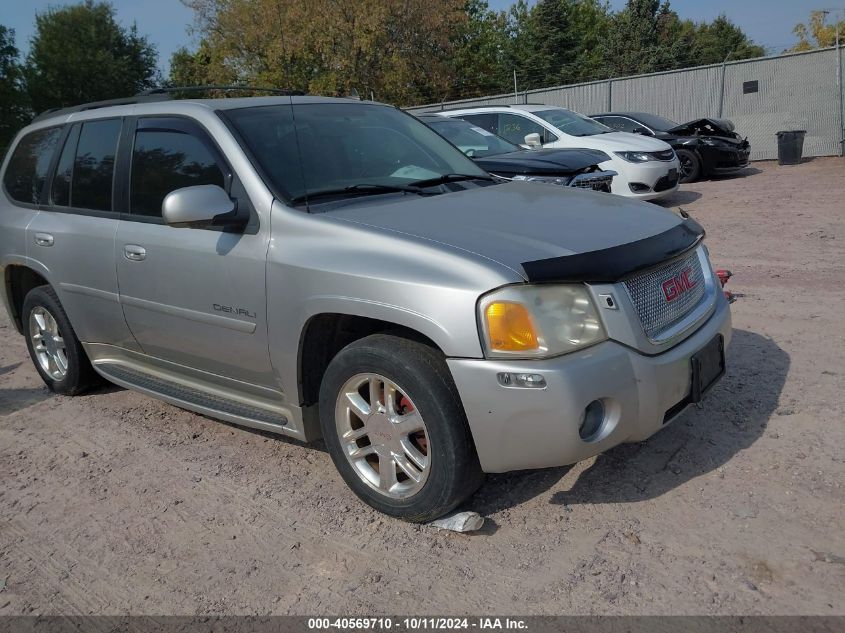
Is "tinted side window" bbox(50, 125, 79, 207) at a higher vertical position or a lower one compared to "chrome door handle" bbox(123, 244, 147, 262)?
higher

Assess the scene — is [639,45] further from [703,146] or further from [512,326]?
[512,326]

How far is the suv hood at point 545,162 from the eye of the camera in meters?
7.61

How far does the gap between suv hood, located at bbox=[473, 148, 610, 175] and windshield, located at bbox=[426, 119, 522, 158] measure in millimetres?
795

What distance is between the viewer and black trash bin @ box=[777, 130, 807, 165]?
1759cm

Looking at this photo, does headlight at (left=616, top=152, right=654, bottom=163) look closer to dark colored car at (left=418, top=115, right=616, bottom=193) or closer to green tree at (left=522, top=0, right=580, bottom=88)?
dark colored car at (left=418, top=115, right=616, bottom=193)

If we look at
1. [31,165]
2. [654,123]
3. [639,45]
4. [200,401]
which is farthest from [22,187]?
[639,45]

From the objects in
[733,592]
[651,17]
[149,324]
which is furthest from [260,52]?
[733,592]

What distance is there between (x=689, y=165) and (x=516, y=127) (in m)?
5.03

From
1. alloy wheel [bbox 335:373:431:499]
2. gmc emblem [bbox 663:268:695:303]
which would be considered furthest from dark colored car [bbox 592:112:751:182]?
alloy wheel [bbox 335:373:431:499]

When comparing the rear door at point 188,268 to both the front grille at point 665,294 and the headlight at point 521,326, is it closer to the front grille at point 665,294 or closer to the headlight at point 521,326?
the headlight at point 521,326

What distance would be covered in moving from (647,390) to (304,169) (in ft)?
6.42

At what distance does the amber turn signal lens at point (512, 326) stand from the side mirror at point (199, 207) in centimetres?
141

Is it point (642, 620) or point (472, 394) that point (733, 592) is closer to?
point (642, 620)

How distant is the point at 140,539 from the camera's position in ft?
11.0
